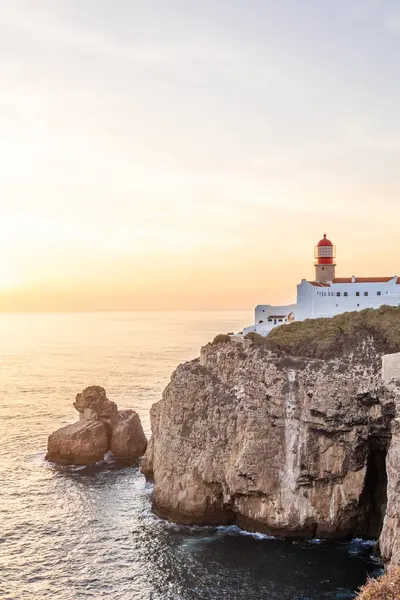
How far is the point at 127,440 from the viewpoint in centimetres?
4441

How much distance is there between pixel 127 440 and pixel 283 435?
16801 mm

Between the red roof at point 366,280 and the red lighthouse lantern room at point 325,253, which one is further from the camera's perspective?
the red lighthouse lantern room at point 325,253

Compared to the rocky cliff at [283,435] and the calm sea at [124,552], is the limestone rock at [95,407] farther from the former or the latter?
the rocky cliff at [283,435]

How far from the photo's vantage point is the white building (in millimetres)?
A: 56050

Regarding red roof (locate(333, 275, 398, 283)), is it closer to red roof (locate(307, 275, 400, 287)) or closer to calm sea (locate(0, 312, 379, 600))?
red roof (locate(307, 275, 400, 287))

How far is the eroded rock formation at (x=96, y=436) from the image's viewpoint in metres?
43.6

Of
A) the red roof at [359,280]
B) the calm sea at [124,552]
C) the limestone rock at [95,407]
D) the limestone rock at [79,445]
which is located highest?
the red roof at [359,280]

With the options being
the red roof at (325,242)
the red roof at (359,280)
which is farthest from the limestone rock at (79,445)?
the red roof at (325,242)

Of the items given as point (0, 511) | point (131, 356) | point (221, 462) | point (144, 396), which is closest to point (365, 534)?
point (221, 462)

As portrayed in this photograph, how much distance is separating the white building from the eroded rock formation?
18674mm

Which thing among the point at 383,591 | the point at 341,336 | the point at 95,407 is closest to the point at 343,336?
the point at 341,336

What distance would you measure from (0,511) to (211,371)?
50.6 ft

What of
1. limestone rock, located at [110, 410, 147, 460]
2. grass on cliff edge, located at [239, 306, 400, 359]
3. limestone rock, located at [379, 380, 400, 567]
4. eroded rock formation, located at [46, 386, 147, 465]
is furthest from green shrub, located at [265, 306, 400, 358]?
eroded rock formation, located at [46, 386, 147, 465]

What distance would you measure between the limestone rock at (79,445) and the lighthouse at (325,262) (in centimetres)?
3205
